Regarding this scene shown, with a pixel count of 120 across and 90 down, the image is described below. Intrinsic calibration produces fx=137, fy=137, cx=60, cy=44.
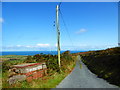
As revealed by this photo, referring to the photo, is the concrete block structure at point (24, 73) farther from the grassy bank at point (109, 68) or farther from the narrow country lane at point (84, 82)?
the grassy bank at point (109, 68)

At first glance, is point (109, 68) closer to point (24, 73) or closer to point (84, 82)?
point (84, 82)

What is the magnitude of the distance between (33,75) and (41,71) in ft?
7.05

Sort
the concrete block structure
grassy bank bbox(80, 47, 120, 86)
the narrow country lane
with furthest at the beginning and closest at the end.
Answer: grassy bank bbox(80, 47, 120, 86) < the concrete block structure < the narrow country lane

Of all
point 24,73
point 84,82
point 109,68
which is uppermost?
point 24,73

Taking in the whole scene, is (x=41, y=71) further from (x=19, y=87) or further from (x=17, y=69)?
(x=19, y=87)

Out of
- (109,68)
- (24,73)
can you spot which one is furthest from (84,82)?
(109,68)

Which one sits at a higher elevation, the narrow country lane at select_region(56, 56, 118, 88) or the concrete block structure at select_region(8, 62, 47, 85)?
the concrete block structure at select_region(8, 62, 47, 85)

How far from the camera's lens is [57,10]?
63.6 ft

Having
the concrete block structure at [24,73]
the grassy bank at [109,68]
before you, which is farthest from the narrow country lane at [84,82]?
the concrete block structure at [24,73]

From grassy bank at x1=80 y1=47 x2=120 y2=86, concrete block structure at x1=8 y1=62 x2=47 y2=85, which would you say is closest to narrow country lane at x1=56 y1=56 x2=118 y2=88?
grassy bank at x1=80 y1=47 x2=120 y2=86

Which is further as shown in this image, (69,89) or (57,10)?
(57,10)

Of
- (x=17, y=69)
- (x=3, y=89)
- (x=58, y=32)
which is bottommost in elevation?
(x=3, y=89)

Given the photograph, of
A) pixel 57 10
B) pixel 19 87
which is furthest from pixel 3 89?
pixel 57 10

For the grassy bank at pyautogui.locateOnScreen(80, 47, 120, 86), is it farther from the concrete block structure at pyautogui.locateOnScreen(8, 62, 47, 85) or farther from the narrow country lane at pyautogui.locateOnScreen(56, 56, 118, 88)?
the concrete block structure at pyautogui.locateOnScreen(8, 62, 47, 85)
